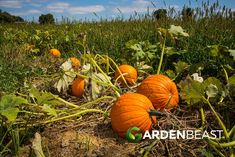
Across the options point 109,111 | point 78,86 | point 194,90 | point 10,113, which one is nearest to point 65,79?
point 78,86

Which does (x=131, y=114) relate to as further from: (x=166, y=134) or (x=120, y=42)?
(x=120, y=42)

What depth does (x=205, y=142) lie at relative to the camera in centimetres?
210

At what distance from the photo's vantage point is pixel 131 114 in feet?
7.18

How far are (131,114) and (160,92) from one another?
41 cm

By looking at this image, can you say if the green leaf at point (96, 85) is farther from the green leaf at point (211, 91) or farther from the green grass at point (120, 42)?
the green leaf at point (211, 91)

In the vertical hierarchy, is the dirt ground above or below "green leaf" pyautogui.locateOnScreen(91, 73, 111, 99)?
below

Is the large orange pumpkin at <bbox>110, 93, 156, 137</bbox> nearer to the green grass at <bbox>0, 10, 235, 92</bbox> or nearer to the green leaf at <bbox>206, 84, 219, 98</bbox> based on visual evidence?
the green leaf at <bbox>206, 84, 219, 98</bbox>

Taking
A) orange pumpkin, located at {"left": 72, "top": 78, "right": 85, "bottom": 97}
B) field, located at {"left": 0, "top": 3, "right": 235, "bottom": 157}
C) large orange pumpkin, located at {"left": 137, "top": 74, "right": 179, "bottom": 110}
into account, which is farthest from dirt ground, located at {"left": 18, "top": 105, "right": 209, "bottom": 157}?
orange pumpkin, located at {"left": 72, "top": 78, "right": 85, "bottom": 97}

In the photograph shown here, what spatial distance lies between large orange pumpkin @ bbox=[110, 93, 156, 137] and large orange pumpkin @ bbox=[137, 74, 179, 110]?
0.78 ft

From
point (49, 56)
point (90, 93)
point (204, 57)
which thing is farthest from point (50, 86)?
point (49, 56)

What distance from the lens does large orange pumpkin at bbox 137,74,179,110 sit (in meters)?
2.50

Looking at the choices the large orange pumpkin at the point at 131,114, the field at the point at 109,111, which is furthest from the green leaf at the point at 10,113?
the large orange pumpkin at the point at 131,114

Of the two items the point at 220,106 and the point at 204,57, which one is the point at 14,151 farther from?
the point at 204,57

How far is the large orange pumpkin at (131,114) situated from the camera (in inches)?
85.7
